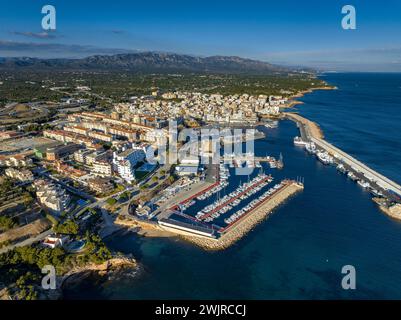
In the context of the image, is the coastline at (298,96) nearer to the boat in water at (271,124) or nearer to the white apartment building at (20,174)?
the boat in water at (271,124)

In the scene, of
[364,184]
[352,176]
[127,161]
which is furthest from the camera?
[352,176]

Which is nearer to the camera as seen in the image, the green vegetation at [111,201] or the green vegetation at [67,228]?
the green vegetation at [67,228]

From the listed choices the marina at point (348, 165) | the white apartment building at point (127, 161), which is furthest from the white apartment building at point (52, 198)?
the marina at point (348, 165)

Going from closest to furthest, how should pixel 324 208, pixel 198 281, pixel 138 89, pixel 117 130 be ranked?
pixel 198 281, pixel 324 208, pixel 117 130, pixel 138 89

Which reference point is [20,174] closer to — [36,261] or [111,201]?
[111,201]

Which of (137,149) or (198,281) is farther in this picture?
(137,149)

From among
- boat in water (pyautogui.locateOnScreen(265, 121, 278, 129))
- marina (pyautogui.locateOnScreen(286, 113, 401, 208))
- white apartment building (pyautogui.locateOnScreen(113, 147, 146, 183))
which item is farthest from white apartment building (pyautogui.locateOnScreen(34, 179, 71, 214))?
boat in water (pyautogui.locateOnScreen(265, 121, 278, 129))

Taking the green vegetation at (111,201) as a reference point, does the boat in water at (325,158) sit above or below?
above

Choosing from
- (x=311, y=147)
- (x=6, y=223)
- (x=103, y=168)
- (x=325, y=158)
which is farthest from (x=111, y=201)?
(x=311, y=147)

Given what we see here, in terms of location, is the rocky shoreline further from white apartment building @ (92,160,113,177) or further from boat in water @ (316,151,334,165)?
boat in water @ (316,151,334,165)
